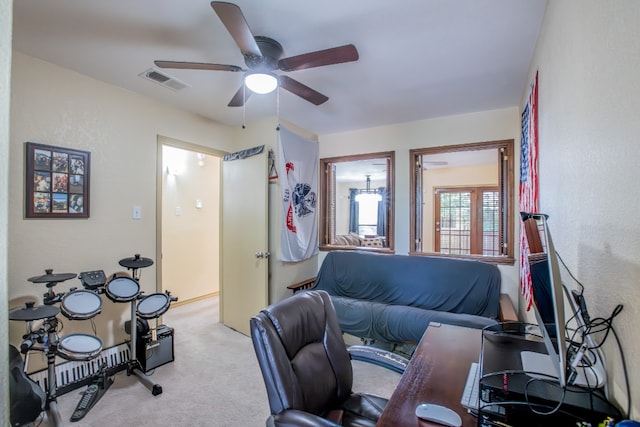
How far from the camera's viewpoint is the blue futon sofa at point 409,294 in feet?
8.42

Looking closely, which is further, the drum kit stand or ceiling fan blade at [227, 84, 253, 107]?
ceiling fan blade at [227, 84, 253, 107]

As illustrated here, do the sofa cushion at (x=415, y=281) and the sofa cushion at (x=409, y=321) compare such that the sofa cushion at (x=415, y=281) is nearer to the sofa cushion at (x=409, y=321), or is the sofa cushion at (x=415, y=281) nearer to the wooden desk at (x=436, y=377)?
the sofa cushion at (x=409, y=321)

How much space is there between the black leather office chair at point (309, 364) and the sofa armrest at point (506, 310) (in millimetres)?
1213

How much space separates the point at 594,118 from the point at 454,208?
5.17m

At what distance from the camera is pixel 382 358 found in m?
1.49

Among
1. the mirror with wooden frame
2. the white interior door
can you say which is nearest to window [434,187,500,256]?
the mirror with wooden frame

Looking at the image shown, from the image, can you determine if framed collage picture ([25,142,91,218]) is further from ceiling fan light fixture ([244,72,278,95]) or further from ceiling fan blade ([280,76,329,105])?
ceiling fan blade ([280,76,329,105])

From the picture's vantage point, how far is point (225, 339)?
10.4 ft

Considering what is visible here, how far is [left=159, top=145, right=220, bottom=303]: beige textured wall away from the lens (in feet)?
13.6

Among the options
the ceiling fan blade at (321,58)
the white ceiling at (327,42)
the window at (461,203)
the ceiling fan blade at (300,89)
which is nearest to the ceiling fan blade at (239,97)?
the white ceiling at (327,42)

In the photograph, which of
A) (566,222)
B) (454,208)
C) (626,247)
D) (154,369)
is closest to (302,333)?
(626,247)

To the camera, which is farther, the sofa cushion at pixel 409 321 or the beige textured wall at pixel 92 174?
the sofa cushion at pixel 409 321

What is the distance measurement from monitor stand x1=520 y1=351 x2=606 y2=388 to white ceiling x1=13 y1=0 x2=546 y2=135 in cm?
171

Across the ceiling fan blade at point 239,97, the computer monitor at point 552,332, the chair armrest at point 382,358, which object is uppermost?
the ceiling fan blade at point 239,97
